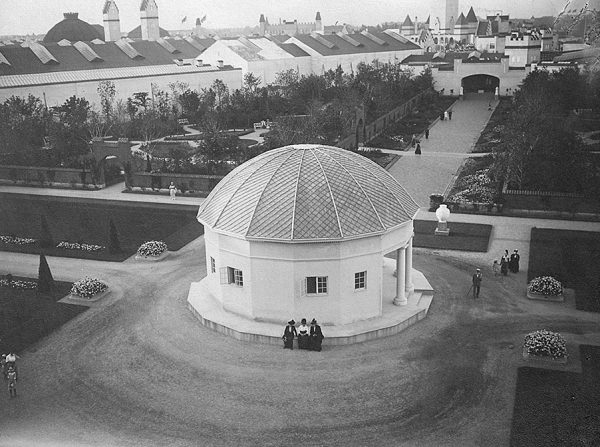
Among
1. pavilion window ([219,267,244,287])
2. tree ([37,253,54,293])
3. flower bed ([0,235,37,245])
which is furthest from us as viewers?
flower bed ([0,235,37,245])

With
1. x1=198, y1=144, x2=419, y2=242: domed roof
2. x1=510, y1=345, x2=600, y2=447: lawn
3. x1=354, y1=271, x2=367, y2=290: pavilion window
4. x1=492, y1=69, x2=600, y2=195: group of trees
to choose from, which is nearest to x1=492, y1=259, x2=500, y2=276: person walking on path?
x1=198, y1=144, x2=419, y2=242: domed roof

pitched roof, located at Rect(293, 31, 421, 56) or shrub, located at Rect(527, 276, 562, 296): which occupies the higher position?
pitched roof, located at Rect(293, 31, 421, 56)

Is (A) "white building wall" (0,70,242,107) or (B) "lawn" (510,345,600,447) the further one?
(A) "white building wall" (0,70,242,107)

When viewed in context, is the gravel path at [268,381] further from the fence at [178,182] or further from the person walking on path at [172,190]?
the fence at [178,182]

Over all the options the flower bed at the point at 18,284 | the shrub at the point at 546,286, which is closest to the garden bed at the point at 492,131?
the shrub at the point at 546,286

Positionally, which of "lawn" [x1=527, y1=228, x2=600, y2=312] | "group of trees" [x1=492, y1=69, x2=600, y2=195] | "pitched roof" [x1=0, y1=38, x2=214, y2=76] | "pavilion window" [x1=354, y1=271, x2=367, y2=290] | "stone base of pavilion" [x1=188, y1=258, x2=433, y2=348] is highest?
"pitched roof" [x1=0, y1=38, x2=214, y2=76]

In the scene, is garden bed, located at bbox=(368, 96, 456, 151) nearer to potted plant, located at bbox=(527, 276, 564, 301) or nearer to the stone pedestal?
the stone pedestal
